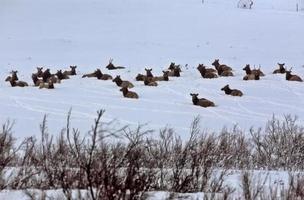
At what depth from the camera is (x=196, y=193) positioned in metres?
7.06

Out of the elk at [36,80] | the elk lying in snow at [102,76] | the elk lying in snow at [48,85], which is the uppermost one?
the elk lying in snow at [102,76]

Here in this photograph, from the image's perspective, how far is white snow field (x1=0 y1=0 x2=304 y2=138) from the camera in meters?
16.8

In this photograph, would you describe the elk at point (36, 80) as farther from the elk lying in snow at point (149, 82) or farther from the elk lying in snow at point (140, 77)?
the elk lying in snow at point (149, 82)

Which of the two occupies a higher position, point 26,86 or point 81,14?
point 81,14

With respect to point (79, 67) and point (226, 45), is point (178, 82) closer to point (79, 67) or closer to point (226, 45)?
point (79, 67)

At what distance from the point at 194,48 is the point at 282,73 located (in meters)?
9.52

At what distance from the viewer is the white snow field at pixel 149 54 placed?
16.8 metres

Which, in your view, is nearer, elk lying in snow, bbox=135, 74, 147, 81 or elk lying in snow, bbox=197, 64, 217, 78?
elk lying in snow, bbox=135, 74, 147, 81

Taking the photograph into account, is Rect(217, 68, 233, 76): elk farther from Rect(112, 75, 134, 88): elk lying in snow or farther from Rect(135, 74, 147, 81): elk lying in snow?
Rect(112, 75, 134, 88): elk lying in snow

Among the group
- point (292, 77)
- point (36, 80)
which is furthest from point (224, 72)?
point (36, 80)

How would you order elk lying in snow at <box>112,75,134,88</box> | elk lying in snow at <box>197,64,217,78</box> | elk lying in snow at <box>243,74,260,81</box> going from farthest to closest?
elk lying in snow at <box>197,64,217,78</box>
elk lying in snow at <box>243,74,260,81</box>
elk lying in snow at <box>112,75,134,88</box>

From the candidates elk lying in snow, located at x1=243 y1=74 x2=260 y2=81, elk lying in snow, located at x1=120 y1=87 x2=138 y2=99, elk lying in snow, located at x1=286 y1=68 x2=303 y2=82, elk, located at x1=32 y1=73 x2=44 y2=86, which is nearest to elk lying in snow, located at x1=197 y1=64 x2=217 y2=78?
elk lying in snow, located at x1=243 y1=74 x2=260 y2=81

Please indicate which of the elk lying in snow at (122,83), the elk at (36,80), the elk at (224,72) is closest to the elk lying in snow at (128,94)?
the elk lying in snow at (122,83)

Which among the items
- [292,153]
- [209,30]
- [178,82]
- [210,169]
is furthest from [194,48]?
[210,169]
